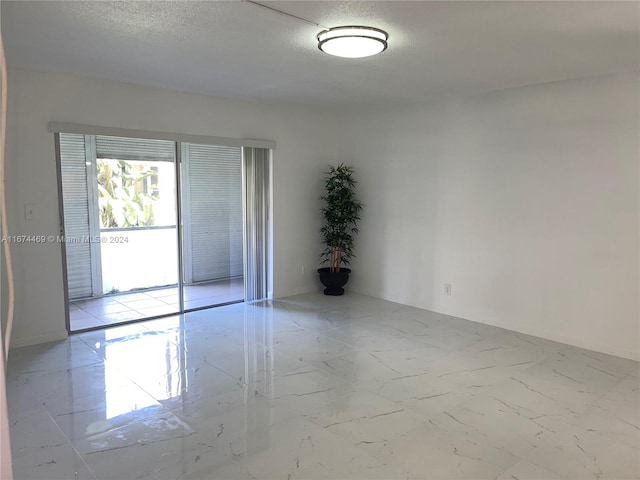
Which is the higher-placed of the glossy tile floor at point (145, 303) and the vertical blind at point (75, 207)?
the vertical blind at point (75, 207)

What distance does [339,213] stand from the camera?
590cm

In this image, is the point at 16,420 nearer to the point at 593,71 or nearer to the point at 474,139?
the point at 474,139

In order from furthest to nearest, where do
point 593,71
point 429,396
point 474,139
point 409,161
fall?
point 409,161 → point 474,139 → point 593,71 → point 429,396

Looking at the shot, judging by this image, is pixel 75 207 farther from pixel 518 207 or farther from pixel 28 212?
pixel 518 207

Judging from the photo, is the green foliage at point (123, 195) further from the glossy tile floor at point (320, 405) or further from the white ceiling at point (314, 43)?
the glossy tile floor at point (320, 405)

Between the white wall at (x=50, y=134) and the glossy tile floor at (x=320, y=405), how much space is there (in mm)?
501

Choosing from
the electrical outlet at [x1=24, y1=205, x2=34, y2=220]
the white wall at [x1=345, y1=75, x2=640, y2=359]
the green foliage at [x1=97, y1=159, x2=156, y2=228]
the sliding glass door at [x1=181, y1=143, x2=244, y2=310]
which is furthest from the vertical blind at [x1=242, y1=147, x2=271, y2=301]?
the electrical outlet at [x1=24, y1=205, x2=34, y2=220]

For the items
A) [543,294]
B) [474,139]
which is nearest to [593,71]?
[474,139]

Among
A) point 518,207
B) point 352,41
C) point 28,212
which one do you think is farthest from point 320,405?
point 28,212

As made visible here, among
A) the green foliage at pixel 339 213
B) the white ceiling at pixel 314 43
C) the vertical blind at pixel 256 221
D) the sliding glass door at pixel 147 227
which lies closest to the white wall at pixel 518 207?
the green foliage at pixel 339 213

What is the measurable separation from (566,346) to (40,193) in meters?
4.87

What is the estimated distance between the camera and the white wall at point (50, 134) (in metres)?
4.04

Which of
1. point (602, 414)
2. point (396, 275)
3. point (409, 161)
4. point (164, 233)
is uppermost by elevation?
point (409, 161)

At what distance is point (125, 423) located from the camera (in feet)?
9.37
